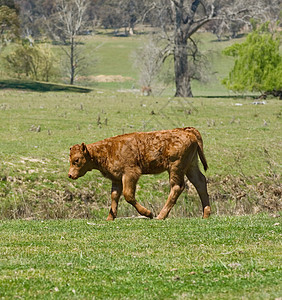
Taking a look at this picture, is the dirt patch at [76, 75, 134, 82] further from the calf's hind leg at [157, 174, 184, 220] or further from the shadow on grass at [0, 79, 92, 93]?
the calf's hind leg at [157, 174, 184, 220]

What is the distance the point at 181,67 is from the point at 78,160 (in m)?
41.2

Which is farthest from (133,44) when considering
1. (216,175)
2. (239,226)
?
→ (239,226)

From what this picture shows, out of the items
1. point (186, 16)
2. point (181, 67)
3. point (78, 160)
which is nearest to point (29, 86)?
point (181, 67)

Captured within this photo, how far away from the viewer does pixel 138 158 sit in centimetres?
1291

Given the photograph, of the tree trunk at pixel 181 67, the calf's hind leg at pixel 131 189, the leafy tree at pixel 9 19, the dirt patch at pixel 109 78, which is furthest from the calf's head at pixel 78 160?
the dirt patch at pixel 109 78

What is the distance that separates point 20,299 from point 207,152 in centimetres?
1687

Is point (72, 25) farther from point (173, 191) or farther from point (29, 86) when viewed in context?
point (173, 191)

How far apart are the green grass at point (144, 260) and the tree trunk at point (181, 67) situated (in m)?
41.3

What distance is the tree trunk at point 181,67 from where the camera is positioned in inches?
2047

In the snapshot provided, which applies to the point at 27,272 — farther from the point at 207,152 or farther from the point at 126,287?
the point at 207,152

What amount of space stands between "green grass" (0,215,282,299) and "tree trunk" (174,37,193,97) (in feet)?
135

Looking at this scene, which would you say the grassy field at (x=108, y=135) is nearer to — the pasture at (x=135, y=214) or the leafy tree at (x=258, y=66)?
the pasture at (x=135, y=214)

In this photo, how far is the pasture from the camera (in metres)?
7.18

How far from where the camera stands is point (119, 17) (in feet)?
489
